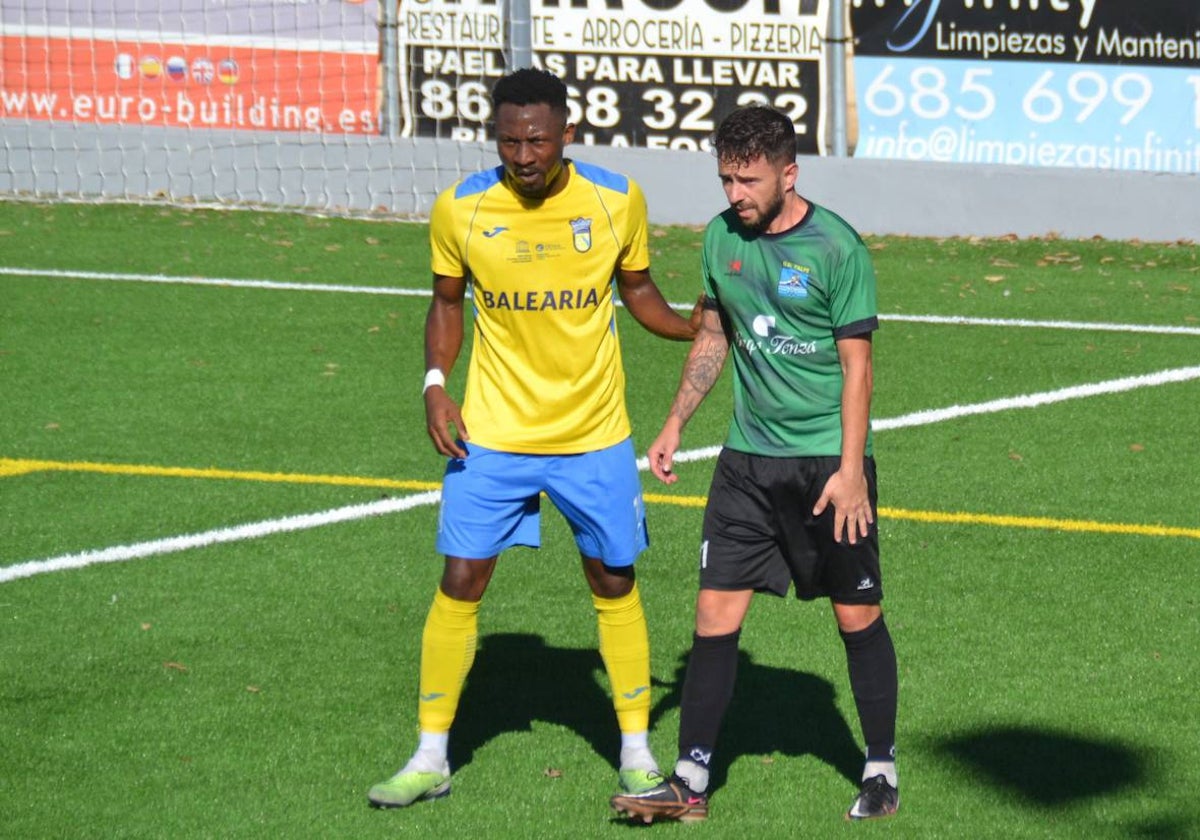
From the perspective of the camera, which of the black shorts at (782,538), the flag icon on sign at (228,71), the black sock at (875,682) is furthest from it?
the flag icon on sign at (228,71)

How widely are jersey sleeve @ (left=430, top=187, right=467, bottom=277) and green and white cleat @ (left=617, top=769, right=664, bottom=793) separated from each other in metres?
1.57

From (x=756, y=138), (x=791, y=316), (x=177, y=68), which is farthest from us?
(x=177, y=68)

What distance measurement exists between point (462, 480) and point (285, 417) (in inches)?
209

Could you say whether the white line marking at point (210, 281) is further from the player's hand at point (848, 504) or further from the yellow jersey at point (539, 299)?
the player's hand at point (848, 504)

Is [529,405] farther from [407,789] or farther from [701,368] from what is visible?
[407,789]

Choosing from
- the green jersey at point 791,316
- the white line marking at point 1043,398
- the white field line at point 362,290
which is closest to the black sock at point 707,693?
the green jersey at point 791,316

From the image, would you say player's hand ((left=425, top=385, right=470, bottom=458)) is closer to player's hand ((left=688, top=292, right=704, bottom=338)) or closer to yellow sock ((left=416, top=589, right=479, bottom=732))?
yellow sock ((left=416, top=589, right=479, bottom=732))

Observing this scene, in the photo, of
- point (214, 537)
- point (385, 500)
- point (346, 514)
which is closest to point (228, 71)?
point (385, 500)

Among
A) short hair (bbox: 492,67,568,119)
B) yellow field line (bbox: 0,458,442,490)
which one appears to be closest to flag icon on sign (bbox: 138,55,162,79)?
yellow field line (bbox: 0,458,442,490)

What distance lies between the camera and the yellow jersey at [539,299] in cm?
548

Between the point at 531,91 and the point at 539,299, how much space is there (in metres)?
0.60

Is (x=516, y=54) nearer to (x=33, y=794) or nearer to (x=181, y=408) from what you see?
(x=181, y=408)

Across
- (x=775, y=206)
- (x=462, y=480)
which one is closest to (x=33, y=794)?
(x=462, y=480)

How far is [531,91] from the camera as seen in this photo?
534 cm
